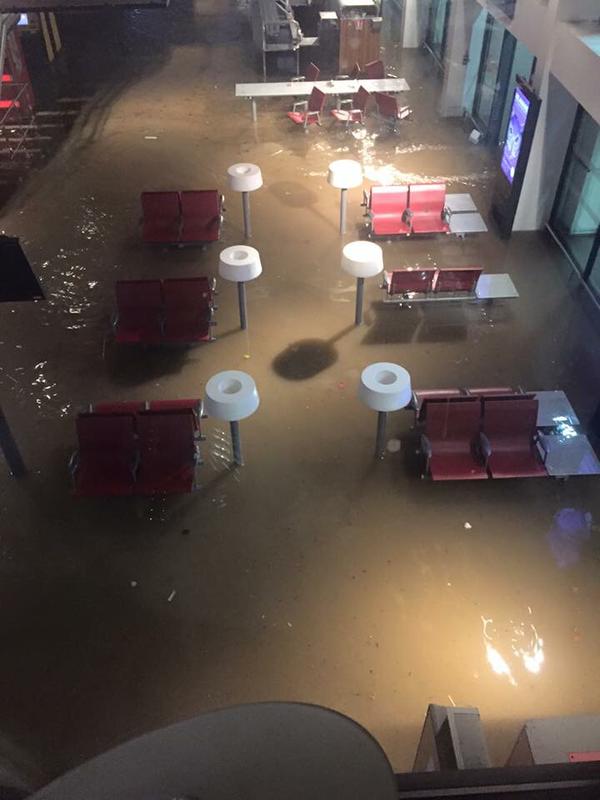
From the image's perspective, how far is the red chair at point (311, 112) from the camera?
1509 centimetres

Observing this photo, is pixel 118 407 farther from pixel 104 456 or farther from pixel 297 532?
pixel 297 532

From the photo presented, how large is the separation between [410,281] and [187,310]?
3242mm

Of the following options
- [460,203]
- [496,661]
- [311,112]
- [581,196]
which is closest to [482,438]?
[496,661]

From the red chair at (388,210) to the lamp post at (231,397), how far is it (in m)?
5.63

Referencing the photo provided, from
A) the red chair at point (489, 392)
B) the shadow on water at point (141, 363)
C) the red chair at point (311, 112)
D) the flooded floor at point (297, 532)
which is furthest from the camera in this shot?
the red chair at point (311, 112)

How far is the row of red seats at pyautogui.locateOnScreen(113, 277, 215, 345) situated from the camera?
30.6ft

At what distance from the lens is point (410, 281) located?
981cm

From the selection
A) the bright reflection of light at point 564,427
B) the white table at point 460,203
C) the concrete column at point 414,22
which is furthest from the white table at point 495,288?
the concrete column at point 414,22

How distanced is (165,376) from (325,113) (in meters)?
10.1

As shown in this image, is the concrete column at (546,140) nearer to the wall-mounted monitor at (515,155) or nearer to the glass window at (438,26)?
the wall-mounted monitor at (515,155)

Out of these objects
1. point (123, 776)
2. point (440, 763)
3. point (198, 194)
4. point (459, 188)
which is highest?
point (123, 776)

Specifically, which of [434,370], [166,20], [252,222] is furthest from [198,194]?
[166,20]

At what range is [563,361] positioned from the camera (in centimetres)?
934

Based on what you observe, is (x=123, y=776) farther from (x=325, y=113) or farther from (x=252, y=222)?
(x=325, y=113)
